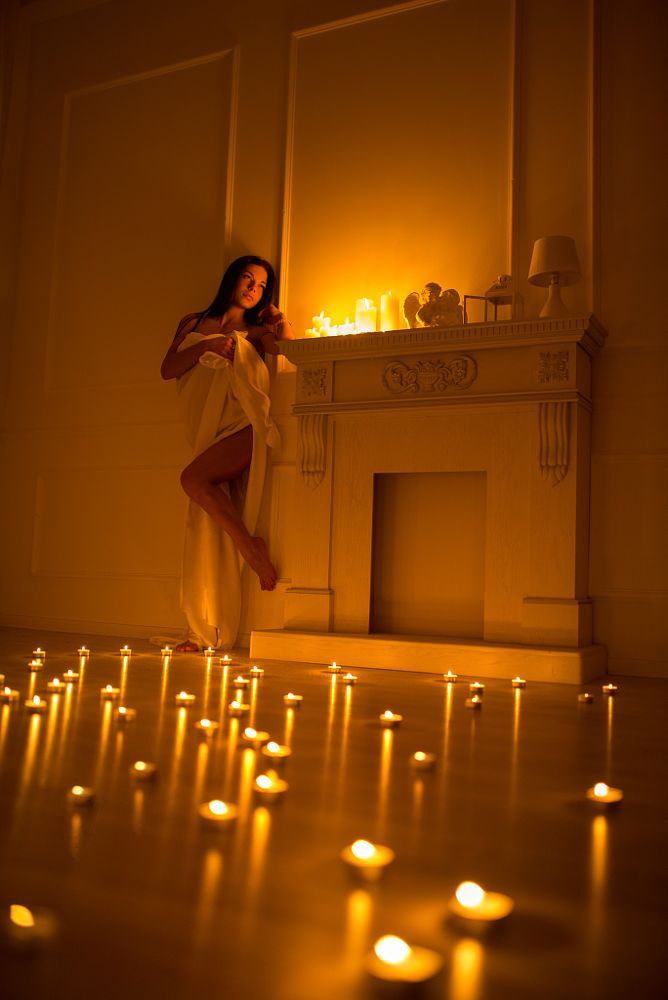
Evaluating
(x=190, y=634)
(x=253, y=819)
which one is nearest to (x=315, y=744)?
(x=253, y=819)

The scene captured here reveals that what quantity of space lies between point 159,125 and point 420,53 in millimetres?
1718

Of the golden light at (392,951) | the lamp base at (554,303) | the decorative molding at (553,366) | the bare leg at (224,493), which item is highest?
the lamp base at (554,303)

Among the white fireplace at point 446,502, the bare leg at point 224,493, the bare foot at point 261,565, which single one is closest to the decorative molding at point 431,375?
the white fireplace at point 446,502

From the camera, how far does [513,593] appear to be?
3.65 m

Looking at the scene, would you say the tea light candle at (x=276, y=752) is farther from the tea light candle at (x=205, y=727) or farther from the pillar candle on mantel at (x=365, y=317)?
the pillar candle on mantel at (x=365, y=317)

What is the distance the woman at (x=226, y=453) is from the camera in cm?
430

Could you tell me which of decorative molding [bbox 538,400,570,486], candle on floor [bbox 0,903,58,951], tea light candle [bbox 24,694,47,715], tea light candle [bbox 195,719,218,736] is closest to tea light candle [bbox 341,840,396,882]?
candle on floor [bbox 0,903,58,951]

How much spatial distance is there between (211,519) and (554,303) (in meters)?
2.01

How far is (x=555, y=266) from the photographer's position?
11.8 ft

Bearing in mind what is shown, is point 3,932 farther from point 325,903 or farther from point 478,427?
point 478,427

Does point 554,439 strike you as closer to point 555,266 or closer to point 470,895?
point 555,266

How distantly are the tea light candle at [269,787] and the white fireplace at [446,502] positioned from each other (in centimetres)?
201

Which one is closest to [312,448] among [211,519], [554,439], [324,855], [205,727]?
[211,519]

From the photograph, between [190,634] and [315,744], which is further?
[190,634]
